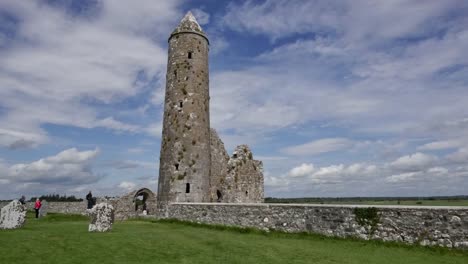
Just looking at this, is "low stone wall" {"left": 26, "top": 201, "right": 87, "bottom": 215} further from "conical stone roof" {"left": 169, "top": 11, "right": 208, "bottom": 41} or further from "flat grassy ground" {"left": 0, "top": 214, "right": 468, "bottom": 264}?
"flat grassy ground" {"left": 0, "top": 214, "right": 468, "bottom": 264}

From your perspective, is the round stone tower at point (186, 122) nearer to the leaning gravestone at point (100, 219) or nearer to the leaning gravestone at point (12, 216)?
the leaning gravestone at point (100, 219)

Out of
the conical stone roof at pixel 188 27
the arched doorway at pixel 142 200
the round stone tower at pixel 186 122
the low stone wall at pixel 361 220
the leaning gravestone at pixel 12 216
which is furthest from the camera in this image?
the arched doorway at pixel 142 200

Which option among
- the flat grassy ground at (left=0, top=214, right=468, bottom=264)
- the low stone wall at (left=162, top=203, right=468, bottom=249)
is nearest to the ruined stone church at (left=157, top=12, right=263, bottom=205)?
the low stone wall at (left=162, top=203, right=468, bottom=249)

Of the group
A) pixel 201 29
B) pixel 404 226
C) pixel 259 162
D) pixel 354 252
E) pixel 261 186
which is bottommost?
pixel 354 252

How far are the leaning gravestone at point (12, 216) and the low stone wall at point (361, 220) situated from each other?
26.4 feet

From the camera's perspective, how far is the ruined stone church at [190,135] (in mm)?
22203

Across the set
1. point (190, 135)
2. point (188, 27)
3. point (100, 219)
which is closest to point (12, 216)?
point (100, 219)

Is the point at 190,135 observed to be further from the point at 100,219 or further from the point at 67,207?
the point at 67,207

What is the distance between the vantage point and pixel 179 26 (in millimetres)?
24594

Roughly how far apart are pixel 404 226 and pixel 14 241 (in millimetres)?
11307

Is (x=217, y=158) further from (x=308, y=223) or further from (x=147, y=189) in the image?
(x=308, y=223)

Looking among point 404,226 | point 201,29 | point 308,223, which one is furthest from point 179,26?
point 404,226

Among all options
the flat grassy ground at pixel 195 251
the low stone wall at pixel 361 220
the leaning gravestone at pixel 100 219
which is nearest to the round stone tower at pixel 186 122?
the low stone wall at pixel 361 220

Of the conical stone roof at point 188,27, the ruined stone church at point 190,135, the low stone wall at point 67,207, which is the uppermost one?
the conical stone roof at point 188,27
